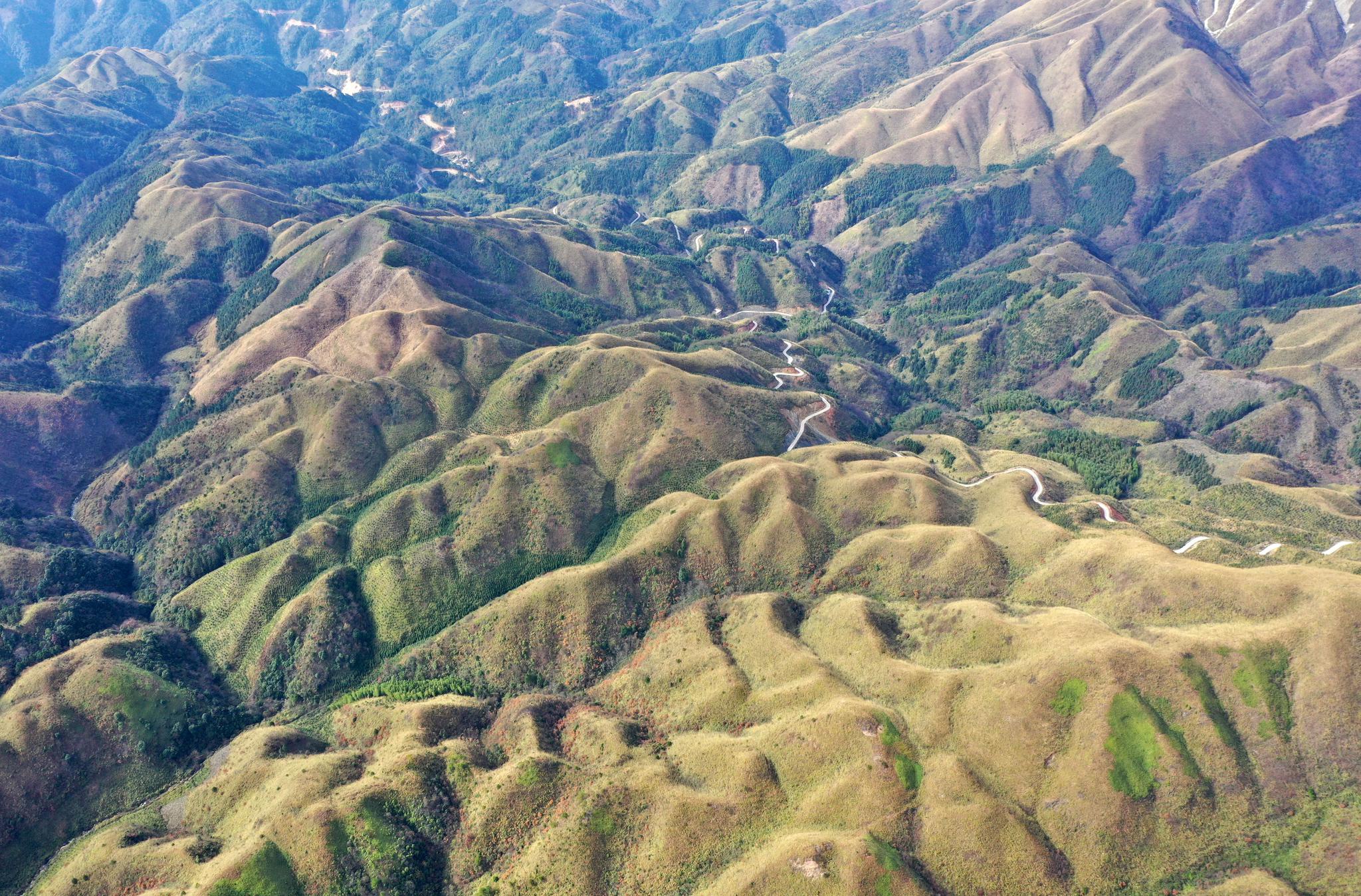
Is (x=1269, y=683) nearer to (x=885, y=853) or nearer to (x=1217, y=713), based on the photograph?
(x=1217, y=713)

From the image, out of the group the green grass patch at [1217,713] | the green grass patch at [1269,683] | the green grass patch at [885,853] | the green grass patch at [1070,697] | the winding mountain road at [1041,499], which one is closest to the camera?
the green grass patch at [885,853]

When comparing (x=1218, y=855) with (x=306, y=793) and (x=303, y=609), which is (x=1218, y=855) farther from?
(x=303, y=609)

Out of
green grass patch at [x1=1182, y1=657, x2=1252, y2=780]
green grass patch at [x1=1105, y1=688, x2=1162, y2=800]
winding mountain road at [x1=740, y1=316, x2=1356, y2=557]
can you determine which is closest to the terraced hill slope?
green grass patch at [x1=1105, y1=688, x2=1162, y2=800]

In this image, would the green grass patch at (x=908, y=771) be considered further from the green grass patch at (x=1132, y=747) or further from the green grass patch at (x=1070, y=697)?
the green grass patch at (x=1132, y=747)

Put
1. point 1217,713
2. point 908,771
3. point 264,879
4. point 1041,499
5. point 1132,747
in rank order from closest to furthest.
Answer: point 264,879 < point 1132,747 < point 908,771 < point 1217,713 < point 1041,499

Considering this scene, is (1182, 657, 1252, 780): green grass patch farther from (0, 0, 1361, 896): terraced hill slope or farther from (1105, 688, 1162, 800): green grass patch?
(1105, 688, 1162, 800): green grass patch

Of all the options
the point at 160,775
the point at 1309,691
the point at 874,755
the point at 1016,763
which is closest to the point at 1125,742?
the point at 1016,763

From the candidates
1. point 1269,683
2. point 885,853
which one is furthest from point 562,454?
point 1269,683

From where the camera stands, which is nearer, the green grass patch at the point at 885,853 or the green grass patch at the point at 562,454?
the green grass patch at the point at 885,853

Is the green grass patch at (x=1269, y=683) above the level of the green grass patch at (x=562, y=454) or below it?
below

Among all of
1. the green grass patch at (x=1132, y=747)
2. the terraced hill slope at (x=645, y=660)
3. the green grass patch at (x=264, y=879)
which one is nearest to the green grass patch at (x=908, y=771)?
the terraced hill slope at (x=645, y=660)

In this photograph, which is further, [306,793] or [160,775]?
[160,775]
